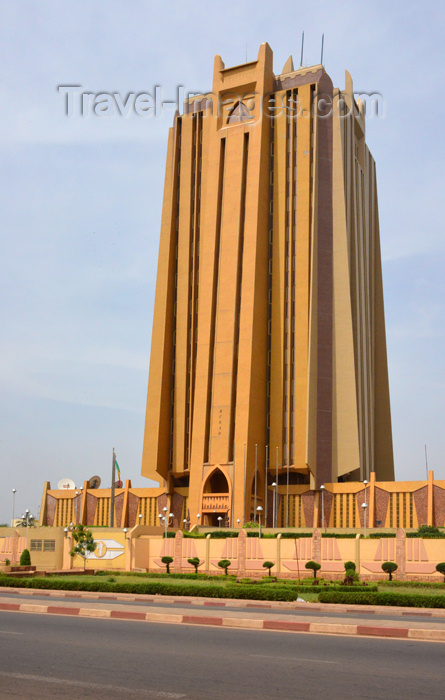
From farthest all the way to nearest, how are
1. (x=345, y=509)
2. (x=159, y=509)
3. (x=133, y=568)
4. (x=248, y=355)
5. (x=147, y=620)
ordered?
(x=159, y=509) → (x=248, y=355) → (x=345, y=509) → (x=133, y=568) → (x=147, y=620)

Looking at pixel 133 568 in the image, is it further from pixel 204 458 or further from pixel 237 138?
pixel 237 138

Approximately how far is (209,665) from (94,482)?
76.7m

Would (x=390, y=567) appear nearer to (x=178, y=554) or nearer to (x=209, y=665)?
(x=178, y=554)

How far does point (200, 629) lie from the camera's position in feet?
52.4

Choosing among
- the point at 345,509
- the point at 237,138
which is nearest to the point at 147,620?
the point at 345,509

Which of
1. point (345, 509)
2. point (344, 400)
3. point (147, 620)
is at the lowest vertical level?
point (147, 620)

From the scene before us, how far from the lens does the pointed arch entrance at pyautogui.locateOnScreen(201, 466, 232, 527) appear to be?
71375 millimetres

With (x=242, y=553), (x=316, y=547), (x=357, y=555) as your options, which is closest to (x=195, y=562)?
(x=242, y=553)

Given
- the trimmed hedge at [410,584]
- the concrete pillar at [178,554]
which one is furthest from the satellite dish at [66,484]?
the trimmed hedge at [410,584]

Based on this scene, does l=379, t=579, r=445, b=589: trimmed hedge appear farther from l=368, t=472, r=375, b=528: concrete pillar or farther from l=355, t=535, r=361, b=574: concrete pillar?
l=368, t=472, r=375, b=528: concrete pillar

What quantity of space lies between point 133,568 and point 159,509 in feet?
105

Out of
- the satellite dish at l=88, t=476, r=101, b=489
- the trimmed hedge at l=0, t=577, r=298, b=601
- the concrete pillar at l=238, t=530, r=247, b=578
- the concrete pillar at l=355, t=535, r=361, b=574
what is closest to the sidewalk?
the trimmed hedge at l=0, t=577, r=298, b=601

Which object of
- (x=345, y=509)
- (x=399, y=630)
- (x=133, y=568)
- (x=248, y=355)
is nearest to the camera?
(x=399, y=630)

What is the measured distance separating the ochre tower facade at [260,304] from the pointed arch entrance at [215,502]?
14cm
